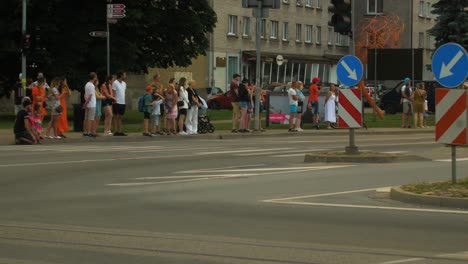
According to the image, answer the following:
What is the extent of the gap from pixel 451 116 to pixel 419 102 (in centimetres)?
2414

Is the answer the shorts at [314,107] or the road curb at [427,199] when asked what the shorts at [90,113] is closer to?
the shorts at [314,107]

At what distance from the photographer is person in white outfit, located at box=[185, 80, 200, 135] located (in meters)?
32.3

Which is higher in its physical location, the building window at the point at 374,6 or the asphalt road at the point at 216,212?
the building window at the point at 374,6

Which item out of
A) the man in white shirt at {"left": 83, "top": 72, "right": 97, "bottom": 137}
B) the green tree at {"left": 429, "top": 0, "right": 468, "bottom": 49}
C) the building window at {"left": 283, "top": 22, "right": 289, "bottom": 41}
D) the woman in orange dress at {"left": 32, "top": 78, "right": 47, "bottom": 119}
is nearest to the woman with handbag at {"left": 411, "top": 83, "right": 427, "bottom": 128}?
the green tree at {"left": 429, "top": 0, "right": 468, "bottom": 49}

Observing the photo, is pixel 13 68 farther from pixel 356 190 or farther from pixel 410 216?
pixel 410 216

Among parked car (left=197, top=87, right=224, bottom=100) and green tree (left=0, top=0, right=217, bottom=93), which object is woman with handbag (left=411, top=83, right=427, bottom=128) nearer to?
green tree (left=0, top=0, right=217, bottom=93)

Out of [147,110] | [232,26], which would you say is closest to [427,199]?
[147,110]

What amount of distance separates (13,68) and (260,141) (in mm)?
16967

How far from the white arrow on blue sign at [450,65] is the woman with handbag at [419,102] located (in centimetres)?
2331

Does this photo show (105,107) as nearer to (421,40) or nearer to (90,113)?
(90,113)

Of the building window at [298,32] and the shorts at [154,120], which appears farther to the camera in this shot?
the building window at [298,32]

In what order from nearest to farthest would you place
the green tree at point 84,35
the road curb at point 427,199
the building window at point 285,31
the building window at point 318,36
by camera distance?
the road curb at point 427,199, the green tree at point 84,35, the building window at point 285,31, the building window at point 318,36

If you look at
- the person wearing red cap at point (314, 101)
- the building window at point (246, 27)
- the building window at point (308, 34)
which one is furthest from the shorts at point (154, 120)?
the building window at point (308, 34)

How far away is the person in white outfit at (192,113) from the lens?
106ft
